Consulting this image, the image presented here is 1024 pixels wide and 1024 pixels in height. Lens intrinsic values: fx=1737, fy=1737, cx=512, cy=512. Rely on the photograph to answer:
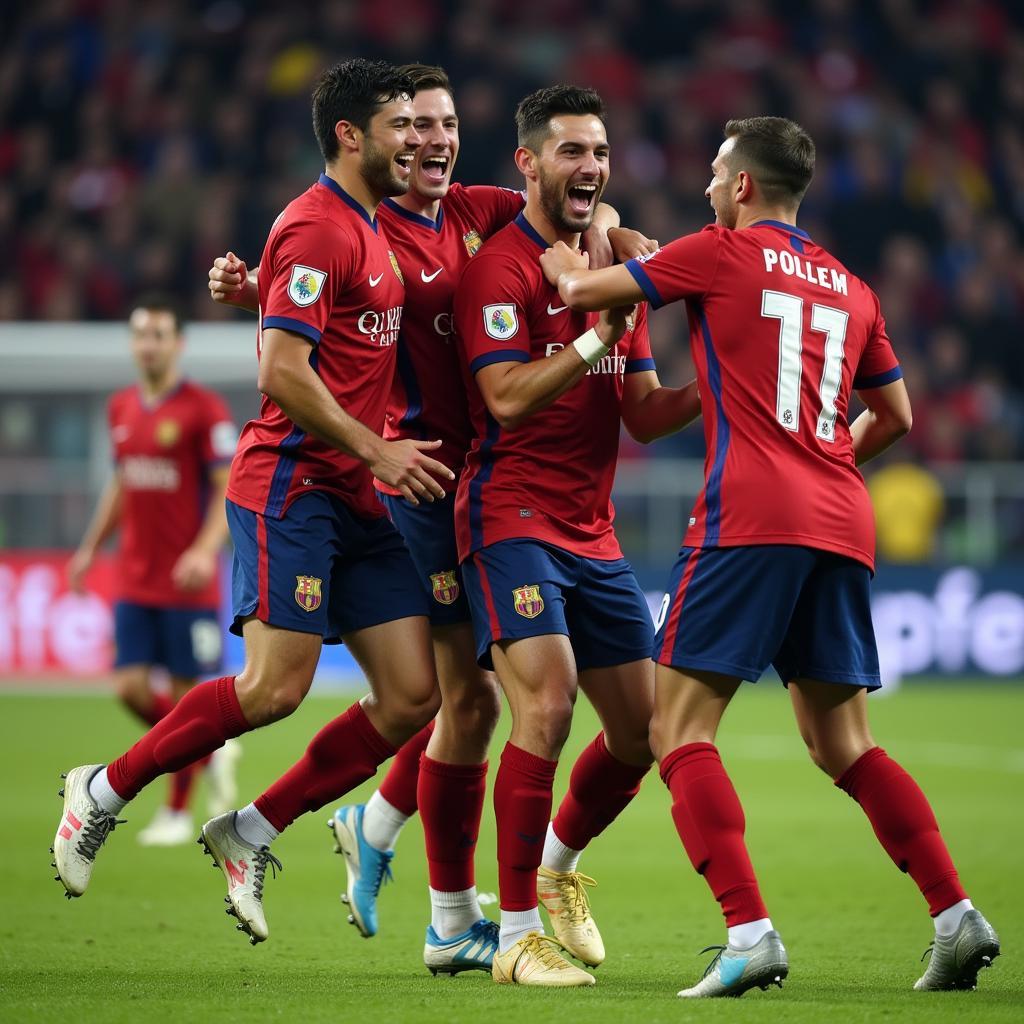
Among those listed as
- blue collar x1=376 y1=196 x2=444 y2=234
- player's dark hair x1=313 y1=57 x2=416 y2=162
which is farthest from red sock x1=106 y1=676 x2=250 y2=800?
player's dark hair x1=313 y1=57 x2=416 y2=162

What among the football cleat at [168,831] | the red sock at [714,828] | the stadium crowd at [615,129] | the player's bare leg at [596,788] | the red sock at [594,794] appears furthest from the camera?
the stadium crowd at [615,129]

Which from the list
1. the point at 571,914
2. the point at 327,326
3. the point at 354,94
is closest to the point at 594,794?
the point at 571,914

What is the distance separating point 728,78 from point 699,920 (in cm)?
1598

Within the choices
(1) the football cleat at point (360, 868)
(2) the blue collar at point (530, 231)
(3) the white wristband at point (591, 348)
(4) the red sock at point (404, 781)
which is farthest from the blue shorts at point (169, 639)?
(3) the white wristband at point (591, 348)

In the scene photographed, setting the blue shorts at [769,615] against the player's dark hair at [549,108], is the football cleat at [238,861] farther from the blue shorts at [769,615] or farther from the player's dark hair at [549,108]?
the player's dark hair at [549,108]

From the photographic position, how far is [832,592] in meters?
4.68

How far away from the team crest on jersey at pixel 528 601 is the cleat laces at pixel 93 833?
1.37 m

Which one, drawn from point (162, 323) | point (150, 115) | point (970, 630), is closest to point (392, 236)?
point (162, 323)

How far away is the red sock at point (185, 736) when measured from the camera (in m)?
5.03

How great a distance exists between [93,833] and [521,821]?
50.6 inches

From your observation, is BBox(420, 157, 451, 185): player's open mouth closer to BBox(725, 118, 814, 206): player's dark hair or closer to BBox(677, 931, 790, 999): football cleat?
BBox(725, 118, 814, 206): player's dark hair

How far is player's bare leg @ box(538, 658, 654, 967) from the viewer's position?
523 cm

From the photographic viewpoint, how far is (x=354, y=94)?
5109 mm

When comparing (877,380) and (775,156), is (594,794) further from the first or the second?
(775,156)
